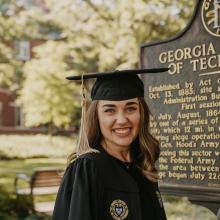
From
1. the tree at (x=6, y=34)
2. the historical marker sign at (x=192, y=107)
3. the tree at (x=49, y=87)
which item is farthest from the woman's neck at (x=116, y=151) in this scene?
the tree at (x=49, y=87)

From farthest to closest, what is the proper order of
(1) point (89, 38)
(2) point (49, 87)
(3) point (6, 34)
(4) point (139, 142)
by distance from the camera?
(2) point (49, 87) < (1) point (89, 38) < (3) point (6, 34) < (4) point (139, 142)

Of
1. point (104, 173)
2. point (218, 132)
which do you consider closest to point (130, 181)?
point (104, 173)

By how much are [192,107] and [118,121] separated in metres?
1.90

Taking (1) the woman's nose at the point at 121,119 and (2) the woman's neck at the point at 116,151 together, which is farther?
(2) the woman's neck at the point at 116,151

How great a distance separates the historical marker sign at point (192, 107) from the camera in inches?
177

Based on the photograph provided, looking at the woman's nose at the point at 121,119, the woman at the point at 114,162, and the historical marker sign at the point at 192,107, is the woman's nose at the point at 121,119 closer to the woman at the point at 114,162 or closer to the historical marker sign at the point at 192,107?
the woman at the point at 114,162

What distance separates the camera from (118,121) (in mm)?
2898

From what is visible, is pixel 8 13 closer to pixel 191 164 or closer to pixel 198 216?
pixel 198 216

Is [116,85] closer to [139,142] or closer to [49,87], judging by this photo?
[139,142]

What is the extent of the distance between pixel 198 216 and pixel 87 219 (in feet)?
13.1

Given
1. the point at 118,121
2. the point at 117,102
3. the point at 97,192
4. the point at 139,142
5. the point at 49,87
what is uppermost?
the point at 49,87

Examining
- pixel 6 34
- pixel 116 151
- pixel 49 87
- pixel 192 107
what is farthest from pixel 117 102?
pixel 49 87

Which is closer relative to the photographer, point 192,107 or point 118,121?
point 118,121

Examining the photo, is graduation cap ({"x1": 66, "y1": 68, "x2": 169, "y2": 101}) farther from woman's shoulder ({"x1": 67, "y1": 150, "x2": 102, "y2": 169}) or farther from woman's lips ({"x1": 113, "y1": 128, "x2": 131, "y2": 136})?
woman's shoulder ({"x1": 67, "y1": 150, "x2": 102, "y2": 169})
